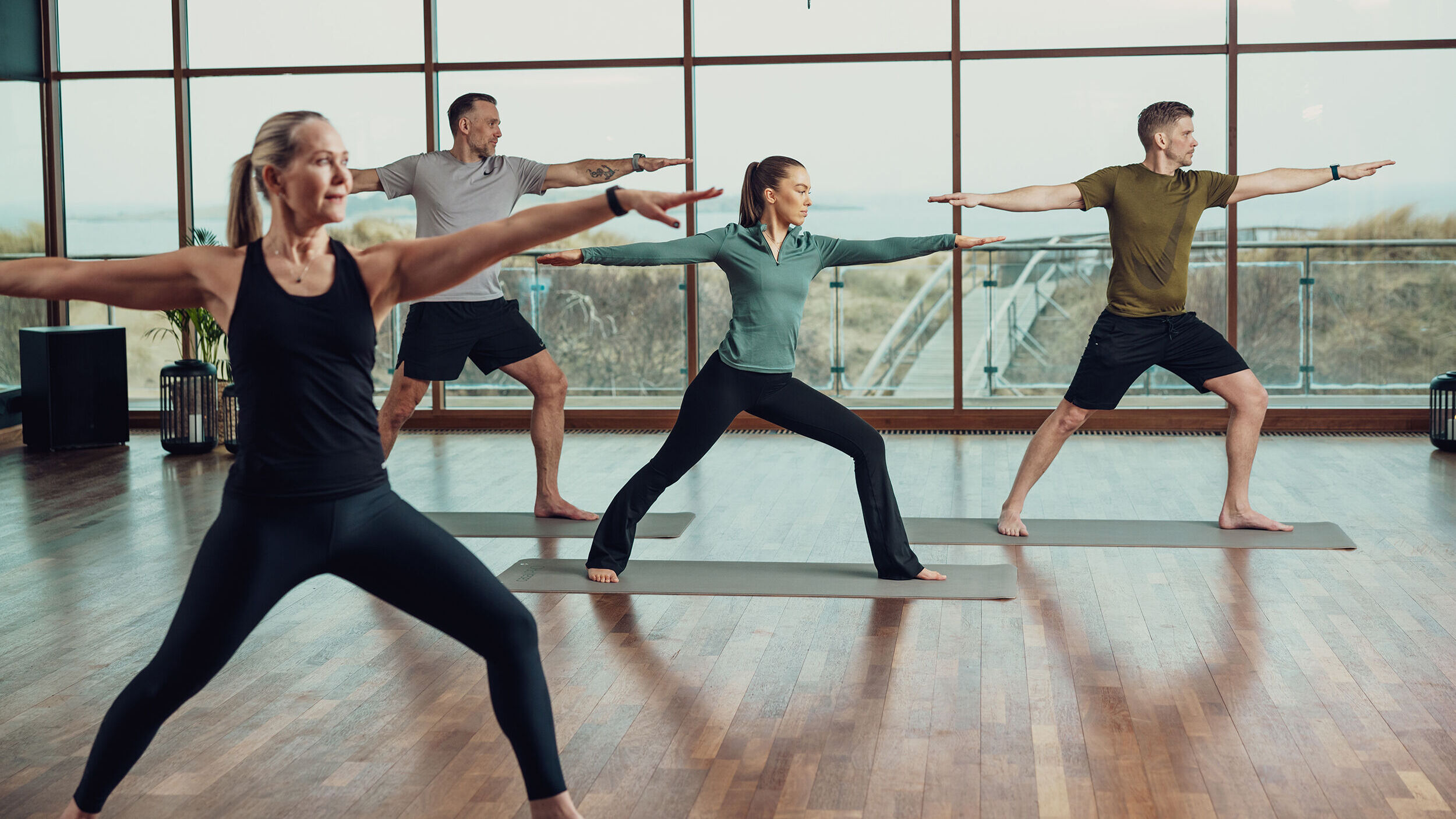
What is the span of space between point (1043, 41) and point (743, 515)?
3890mm

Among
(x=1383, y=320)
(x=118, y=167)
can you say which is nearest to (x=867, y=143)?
(x=1383, y=320)

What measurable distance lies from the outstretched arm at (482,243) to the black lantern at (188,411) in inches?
215

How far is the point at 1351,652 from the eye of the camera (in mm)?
3395

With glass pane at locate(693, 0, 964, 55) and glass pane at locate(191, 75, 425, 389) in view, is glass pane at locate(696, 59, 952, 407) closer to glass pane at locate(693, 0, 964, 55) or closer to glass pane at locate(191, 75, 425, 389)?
glass pane at locate(693, 0, 964, 55)

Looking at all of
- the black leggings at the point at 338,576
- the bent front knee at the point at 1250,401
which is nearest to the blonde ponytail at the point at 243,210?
the black leggings at the point at 338,576

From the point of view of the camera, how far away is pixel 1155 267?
4.77 meters

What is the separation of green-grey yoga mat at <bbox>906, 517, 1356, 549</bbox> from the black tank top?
9.68 feet

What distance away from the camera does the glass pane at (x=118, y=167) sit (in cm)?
838

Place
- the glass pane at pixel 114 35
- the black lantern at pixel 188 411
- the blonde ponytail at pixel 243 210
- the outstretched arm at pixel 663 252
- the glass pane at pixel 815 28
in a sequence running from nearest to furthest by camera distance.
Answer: the blonde ponytail at pixel 243 210 < the outstretched arm at pixel 663 252 < the black lantern at pixel 188 411 < the glass pane at pixel 815 28 < the glass pane at pixel 114 35

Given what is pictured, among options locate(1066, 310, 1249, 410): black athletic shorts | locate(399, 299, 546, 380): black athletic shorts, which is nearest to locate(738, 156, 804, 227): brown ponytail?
locate(399, 299, 546, 380): black athletic shorts

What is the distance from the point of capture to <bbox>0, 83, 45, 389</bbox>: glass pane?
8.11 m

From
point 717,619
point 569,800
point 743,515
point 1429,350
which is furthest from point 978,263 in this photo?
point 569,800

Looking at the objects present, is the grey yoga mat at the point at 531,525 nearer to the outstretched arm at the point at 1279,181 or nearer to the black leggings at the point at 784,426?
the black leggings at the point at 784,426

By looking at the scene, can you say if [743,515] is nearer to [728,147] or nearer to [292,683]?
[292,683]
